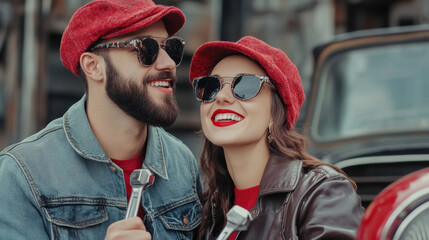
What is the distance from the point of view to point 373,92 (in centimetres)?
463

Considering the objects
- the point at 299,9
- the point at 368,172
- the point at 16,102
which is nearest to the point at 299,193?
the point at 368,172

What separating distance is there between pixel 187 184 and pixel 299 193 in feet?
3.21

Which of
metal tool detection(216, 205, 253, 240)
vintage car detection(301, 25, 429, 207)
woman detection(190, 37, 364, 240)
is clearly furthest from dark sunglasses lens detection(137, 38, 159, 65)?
vintage car detection(301, 25, 429, 207)

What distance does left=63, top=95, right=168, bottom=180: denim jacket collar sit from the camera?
2678mm

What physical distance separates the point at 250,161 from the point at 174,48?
0.71 meters

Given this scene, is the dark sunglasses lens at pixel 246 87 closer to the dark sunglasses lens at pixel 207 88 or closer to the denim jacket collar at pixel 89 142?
the dark sunglasses lens at pixel 207 88

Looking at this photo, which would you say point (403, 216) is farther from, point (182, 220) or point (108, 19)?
point (108, 19)

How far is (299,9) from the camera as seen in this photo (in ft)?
42.2

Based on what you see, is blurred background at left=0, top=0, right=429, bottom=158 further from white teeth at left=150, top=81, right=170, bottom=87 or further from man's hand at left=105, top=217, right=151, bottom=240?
man's hand at left=105, top=217, right=151, bottom=240

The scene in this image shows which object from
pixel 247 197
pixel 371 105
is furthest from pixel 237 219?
pixel 371 105

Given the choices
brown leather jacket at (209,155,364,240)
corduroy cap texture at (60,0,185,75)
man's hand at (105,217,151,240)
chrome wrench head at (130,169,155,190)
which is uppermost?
corduroy cap texture at (60,0,185,75)

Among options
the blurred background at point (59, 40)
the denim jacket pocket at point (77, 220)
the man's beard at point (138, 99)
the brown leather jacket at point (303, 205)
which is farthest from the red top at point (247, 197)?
the blurred background at point (59, 40)

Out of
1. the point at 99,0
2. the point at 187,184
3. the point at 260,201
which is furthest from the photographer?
the point at 187,184

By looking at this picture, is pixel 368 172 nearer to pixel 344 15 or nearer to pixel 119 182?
pixel 119 182
